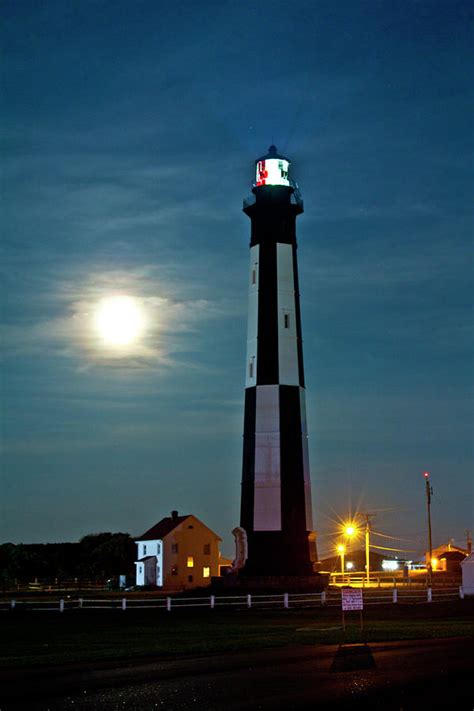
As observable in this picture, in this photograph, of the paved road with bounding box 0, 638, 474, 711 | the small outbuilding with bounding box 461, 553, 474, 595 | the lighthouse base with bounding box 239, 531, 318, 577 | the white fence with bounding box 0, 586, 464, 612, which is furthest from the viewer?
the small outbuilding with bounding box 461, 553, 474, 595

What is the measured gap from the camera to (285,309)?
54344 millimetres

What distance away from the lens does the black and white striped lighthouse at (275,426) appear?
52.9m

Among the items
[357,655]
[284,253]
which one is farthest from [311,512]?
[357,655]

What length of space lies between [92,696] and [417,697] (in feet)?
19.3

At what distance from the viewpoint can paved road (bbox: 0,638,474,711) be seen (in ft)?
56.0

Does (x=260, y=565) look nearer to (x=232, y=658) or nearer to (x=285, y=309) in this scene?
(x=285, y=309)

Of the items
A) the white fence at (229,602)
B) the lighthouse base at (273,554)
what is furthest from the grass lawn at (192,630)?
the lighthouse base at (273,554)

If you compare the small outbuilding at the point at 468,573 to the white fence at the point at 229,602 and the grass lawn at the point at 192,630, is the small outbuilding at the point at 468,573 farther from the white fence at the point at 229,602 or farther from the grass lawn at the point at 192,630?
the grass lawn at the point at 192,630

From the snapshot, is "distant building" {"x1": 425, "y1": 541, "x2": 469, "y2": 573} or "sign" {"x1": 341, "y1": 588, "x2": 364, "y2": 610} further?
"distant building" {"x1": 425, "y1": 541, "x2": 469, "y2": 573}

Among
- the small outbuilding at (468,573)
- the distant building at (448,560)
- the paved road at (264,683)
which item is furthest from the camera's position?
the distant building at (448,560)

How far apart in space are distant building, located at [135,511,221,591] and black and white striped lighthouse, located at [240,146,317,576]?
2392cm

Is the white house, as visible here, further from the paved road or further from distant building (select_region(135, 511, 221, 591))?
the paved road

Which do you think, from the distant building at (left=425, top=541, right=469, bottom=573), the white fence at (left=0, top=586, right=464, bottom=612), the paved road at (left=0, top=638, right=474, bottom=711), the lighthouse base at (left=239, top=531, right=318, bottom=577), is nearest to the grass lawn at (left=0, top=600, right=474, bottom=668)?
the white fence at (left=0, top=586, right=464, bottom=612)

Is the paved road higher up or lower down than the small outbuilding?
lower down
